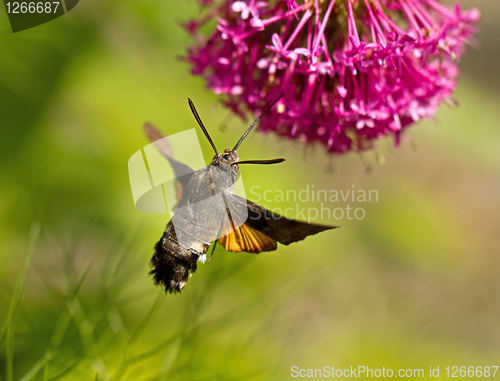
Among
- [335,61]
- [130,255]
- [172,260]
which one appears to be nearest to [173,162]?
[172,260]

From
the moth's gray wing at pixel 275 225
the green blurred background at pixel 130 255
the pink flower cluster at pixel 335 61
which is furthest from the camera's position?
the green blurred background at pixel 130 255


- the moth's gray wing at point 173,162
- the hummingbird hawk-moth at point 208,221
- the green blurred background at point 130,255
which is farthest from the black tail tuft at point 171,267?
the green blurred background at point 130,255

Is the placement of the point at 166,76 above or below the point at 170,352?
above

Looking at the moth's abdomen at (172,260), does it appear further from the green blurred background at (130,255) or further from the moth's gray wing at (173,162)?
the green blurred background at (130,255)

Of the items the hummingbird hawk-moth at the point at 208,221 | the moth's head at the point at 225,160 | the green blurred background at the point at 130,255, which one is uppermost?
the moth's head at the point at 225,160

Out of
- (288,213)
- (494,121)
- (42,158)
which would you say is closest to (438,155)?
(494,121)

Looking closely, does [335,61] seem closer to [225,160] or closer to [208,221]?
[225,160]

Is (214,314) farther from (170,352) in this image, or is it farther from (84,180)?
(84,180)

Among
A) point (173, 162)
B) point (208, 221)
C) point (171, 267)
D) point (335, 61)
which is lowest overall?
point (171, 267)
